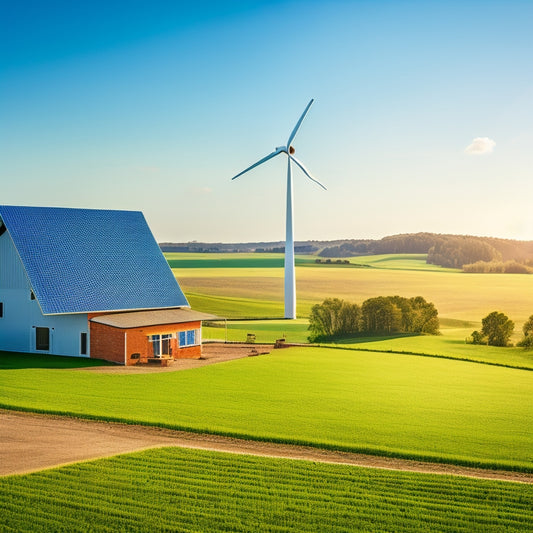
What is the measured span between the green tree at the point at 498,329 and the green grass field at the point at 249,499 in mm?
40644

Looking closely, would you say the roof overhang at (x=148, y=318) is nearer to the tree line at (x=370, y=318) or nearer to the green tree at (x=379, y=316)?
the tree line at (x=370, y=318)

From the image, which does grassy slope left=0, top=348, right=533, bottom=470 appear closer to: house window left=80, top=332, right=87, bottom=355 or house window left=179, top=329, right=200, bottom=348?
house window left=179, top=329, right=200, bottom=348

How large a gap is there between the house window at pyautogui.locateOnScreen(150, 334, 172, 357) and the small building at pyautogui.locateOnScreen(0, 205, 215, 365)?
0.07 meters

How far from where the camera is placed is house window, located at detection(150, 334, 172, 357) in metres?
44.1

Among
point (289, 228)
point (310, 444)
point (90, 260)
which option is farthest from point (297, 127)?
point (310, 444)

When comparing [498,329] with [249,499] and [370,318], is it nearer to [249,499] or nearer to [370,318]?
[370,318]

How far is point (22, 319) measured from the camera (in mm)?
46719

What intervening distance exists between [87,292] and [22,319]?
5563 mm

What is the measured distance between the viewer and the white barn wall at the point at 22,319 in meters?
44.3

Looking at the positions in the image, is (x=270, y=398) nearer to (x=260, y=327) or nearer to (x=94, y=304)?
(x=94, y=304)

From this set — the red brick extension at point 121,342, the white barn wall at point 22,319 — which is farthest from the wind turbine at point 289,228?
the white barn wall at point 22,319

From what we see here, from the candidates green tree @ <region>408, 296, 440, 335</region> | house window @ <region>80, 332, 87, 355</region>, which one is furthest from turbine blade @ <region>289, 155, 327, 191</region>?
house window @ <region>80, 332, 87, 355</region>

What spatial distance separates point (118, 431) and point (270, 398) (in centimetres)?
854

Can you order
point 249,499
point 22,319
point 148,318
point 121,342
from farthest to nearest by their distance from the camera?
point 22,319 → point 148,318 → point 121,342 → point 249,499
